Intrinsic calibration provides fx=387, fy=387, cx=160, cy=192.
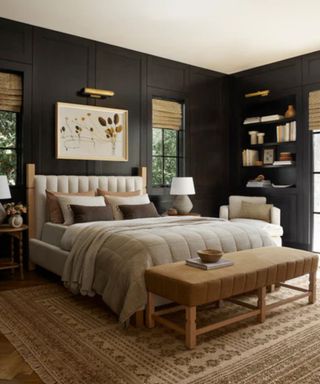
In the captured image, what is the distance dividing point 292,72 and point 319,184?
178 centimetres

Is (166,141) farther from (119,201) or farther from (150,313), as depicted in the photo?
(150,313)

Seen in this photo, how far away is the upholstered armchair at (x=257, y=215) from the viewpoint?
218 inches

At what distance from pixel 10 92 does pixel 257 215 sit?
12.5ft

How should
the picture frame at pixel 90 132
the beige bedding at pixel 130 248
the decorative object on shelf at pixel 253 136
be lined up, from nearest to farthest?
1. the beige bedding at pixel 130 248
2. the picture frame at pixel 90 132
3. the decorative object on shelf at pixel 253 136

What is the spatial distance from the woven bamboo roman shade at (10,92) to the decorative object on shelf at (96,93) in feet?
2.67

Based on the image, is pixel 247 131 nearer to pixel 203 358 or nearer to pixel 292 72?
pixel 292 72

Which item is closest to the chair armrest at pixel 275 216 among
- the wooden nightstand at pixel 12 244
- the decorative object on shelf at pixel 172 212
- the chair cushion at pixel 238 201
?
the chair cushion at pixel 238 201

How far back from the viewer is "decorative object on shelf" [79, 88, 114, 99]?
5148 millimetres

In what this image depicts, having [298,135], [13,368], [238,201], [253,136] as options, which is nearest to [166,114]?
[253,136]

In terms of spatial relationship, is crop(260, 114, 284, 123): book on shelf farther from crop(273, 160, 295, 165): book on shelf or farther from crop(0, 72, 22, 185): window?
crop(0, 72, 22, 185): window

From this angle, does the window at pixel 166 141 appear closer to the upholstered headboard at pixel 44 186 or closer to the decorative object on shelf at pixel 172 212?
the decorative object on shelf at pixel 172 212

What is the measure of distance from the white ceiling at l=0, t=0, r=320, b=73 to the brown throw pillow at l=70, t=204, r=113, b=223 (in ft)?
7.32

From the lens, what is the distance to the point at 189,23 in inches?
186

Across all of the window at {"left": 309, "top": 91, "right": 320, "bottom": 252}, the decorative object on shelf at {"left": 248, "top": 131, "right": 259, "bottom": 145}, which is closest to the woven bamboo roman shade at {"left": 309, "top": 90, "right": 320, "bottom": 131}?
the window at {"left": 309, "top": 91, "right": 320, "bottom": 252}
